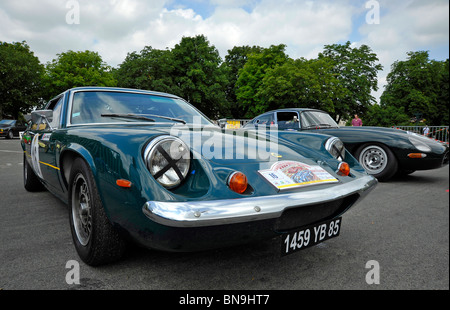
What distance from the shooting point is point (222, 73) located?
34.5 m

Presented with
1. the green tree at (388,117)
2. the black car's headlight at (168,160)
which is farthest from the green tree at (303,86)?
the black car's headlight at (168,160)

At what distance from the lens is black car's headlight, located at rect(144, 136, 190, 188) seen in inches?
61.4

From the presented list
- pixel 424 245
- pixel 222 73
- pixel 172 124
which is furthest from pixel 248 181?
pixel 222 73

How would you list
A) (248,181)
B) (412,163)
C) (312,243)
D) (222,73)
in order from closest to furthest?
1. (248,181)
2. (312,243)
3. (412,163)
4. (222,73)

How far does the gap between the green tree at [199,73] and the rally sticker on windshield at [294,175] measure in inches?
1206

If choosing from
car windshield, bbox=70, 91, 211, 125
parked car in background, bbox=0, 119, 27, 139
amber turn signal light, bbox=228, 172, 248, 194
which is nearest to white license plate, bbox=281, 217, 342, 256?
amber turn signal light, bbox=228, 172, 248, 194

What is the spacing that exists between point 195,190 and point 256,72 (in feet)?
104

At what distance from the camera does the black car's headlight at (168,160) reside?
1.56m

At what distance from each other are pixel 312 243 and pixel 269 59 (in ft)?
104

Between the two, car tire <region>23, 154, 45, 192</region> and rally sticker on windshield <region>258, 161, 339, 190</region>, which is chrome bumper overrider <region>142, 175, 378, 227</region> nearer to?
rally sticker on windshield <region>258, 161, 339, 190</region>

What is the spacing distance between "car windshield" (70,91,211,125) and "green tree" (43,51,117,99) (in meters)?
31.4

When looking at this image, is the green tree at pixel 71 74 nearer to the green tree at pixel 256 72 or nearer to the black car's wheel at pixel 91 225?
the green tree at pixel 256 72
